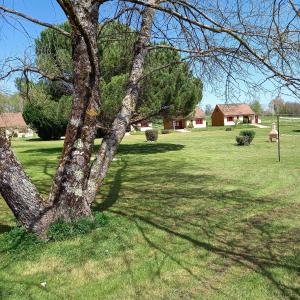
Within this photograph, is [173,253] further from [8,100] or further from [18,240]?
[8,100]

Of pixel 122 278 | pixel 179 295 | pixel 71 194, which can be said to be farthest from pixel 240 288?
pixel 71 194

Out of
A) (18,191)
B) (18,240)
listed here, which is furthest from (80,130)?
(18,240)

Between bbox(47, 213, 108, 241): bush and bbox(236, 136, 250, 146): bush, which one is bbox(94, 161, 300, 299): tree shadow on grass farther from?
bbox(236, 136, 250, 146): bush

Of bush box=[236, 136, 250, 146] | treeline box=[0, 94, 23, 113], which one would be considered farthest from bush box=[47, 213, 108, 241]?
bush box=[236, 136, 250, 146]

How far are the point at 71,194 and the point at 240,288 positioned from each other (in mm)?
2704

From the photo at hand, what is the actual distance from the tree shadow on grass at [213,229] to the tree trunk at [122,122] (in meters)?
0.93

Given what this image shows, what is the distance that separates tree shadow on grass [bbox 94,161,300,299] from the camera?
462 cm

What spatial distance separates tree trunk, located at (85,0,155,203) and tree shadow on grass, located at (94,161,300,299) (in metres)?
0.93

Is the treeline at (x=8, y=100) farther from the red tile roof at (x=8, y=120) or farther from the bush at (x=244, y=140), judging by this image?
the bush at (x=244, y=140)

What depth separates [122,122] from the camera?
7.02m

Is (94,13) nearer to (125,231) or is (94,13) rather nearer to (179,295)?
(125,231)

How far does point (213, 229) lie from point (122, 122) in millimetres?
2378

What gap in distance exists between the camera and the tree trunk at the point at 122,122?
653cm

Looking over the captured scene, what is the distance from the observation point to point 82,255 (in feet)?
16.8
